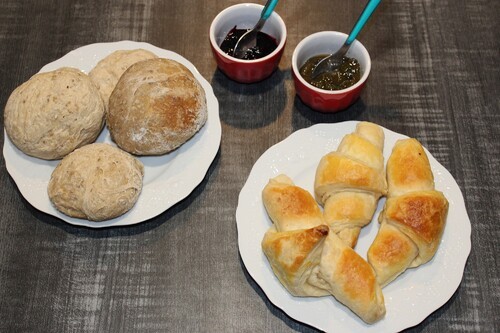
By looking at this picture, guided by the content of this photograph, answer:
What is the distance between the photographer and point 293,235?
1407 mm

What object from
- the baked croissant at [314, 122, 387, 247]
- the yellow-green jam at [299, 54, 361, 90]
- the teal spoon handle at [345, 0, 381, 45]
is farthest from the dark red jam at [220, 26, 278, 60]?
the baked croissant at [314, 122, 387, 247]

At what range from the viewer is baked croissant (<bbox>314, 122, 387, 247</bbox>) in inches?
58.7

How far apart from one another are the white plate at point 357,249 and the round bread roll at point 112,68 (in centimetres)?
52

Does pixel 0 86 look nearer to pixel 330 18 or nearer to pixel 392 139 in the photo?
pixel 330 18

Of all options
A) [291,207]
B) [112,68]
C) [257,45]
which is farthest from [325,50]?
[112,68]

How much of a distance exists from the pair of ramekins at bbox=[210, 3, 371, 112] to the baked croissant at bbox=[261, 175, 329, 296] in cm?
33

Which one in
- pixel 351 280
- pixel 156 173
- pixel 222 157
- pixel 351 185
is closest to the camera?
pixel 351 280

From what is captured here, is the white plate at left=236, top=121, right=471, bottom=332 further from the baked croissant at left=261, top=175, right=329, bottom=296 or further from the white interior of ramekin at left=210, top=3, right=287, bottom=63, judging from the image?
the white interior of ramekin at left=210, top=3, right=287, bottom=63

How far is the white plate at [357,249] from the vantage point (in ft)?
4.75

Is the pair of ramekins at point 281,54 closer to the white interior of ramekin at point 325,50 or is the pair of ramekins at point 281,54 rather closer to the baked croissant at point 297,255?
the white interior of ramekin at point 325,50

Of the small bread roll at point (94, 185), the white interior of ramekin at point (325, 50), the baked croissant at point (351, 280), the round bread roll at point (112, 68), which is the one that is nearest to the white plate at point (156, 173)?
the small bread roll at point (94, 185)

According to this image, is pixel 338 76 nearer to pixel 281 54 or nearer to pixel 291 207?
pixel 281 54

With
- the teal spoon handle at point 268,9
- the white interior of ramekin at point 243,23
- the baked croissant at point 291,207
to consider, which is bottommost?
the baked croissant at point 291,207

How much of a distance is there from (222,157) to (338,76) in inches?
18.1
